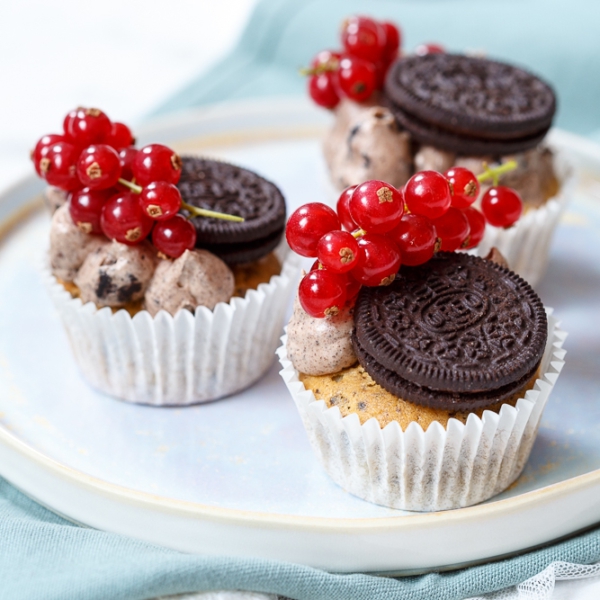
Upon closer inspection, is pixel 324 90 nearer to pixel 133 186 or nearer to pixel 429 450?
pixel 133 186

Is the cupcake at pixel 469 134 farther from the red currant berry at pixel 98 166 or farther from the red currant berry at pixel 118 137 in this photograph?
the red currant berry at pixel 98 166

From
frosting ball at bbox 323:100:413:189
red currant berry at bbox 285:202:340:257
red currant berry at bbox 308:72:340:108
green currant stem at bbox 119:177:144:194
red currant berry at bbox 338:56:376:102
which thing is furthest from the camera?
red currant berry at bbox 308:72:340:108

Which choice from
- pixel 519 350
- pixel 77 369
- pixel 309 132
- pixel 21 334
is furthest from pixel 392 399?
pixel 309 132

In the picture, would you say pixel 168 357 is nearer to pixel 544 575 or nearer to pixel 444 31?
pixel 544 575

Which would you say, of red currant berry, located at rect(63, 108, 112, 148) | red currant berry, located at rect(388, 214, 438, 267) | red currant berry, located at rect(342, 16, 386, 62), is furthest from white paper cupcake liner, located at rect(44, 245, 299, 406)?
red currant berry, located at rect(342, 16, 386, 62)

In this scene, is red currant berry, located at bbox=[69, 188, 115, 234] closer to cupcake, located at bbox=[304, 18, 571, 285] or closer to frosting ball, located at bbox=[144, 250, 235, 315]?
frosting ball, located at bbox=[144, 250, 235, 315]

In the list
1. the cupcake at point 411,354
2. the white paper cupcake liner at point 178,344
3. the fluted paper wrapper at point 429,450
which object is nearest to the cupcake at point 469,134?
the white paper cupcake liner at point 178,344
